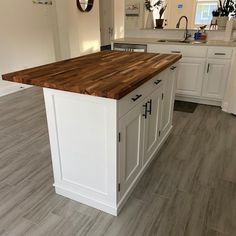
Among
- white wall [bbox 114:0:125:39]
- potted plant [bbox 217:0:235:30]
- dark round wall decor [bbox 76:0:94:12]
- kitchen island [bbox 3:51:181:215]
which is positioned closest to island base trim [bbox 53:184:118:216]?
kitchen island [bbox 3:51:181:215]

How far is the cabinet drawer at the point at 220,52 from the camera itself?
3385 millimetres

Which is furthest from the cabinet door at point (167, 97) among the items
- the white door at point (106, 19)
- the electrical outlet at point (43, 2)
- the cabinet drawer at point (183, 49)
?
the white door at point (106, 19)

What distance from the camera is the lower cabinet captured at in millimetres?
1640

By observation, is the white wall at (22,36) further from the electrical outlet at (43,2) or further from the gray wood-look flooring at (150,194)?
the gray wood-look flooring at (150,194)

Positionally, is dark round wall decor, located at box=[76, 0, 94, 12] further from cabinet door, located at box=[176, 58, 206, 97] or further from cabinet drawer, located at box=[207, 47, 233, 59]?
cabinet drawer, located at box=[207, 47, 233, 59]

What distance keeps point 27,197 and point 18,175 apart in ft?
1.12

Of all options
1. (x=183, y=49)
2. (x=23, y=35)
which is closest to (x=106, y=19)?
(x=23, y=35)

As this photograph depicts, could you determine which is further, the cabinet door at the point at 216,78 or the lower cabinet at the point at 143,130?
the cabinet door at the point at 216,78

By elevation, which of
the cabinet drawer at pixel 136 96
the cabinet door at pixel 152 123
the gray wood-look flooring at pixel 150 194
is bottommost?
the gray wood-look flooring at pixel 150 194

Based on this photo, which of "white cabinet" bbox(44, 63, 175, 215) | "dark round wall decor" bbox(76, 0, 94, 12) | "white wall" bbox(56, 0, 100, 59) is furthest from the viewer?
"dark round wall decor" bbox(76, 0, 94, 12)

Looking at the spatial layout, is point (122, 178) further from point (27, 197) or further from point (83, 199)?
point (27, 197)

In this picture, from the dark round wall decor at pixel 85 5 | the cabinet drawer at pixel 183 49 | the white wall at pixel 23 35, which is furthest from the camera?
the dark round wall decor at pixel 85 5

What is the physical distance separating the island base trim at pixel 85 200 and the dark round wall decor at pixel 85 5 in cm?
452

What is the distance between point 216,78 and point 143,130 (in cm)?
221
